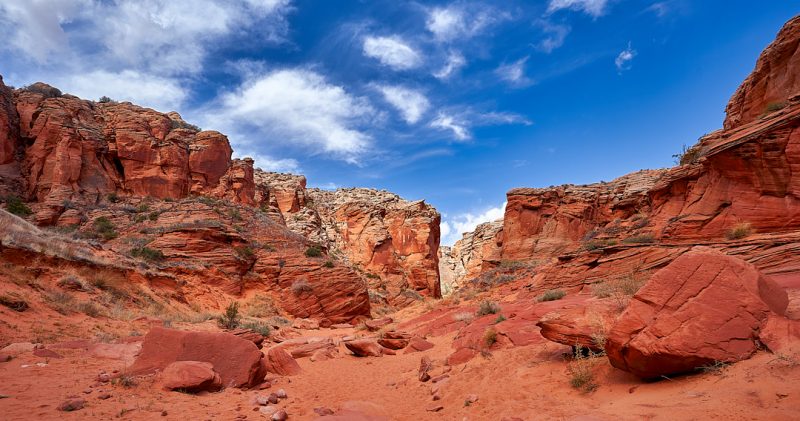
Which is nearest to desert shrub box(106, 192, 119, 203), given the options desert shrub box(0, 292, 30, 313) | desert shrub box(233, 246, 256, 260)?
desert shrub box(233, 246, 256, 260)

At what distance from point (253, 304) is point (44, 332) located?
13.9 metres

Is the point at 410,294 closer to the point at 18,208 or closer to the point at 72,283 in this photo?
the point at 72,283

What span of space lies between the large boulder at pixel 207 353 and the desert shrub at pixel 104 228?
21109mm

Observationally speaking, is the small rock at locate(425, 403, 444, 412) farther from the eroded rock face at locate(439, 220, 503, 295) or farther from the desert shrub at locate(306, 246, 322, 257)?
the eroded rock face at locate(439, 220, 503, 295)

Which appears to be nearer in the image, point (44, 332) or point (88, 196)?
point (44, 332)

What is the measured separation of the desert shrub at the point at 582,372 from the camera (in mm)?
5725

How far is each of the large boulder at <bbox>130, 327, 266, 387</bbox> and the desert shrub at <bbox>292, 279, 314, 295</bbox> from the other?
16.4m

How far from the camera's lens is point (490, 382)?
288 inches

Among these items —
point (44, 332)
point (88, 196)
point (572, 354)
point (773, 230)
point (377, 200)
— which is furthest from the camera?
point (377, 200)

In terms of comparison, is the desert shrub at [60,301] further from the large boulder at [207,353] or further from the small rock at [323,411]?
the small rock at [323,411]

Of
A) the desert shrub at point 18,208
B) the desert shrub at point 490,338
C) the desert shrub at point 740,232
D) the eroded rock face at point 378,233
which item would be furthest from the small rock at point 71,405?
the eroded rock face at point 378,233

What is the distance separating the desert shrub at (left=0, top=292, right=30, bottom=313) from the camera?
9.93 m

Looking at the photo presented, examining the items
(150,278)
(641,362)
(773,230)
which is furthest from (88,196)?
(773,230)

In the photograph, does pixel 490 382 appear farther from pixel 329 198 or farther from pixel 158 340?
pixel 329 198
